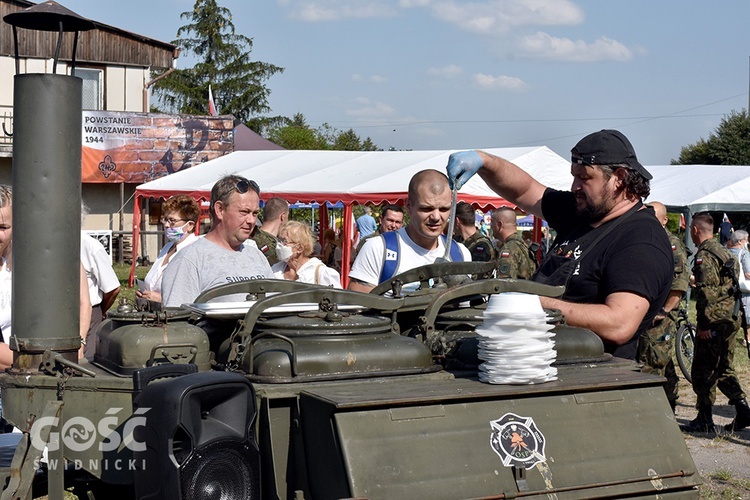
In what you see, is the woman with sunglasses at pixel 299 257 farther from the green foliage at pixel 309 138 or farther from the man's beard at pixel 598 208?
the green foliage at pixel 309 138

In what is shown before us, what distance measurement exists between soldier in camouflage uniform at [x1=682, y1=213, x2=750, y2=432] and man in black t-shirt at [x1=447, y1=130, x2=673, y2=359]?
463 centimetres

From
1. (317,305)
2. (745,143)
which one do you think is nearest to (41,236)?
(317,305)

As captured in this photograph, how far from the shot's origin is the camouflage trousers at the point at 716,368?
8.04 meters

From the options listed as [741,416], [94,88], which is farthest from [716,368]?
[94,88]

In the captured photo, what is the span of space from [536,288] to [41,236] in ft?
5.55

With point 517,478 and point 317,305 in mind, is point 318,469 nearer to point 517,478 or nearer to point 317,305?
point 517,478

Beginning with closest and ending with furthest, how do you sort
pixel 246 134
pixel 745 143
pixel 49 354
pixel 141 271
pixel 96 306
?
pixel 49 354 → pixel 96 306 → pixel 141 271 → pixel 246 134 → pixel 745 143

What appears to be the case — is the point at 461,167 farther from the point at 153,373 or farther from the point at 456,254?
the point at 153,373

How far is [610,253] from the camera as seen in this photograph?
12.0ft

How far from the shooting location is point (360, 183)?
14.8 m

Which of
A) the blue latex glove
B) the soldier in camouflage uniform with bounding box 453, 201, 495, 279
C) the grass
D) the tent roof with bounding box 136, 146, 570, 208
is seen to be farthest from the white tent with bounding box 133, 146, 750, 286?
the blue latex glove

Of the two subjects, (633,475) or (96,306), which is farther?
(96,306)

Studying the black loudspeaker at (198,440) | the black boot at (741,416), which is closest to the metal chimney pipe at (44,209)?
the black loudspeaker at (198,440)

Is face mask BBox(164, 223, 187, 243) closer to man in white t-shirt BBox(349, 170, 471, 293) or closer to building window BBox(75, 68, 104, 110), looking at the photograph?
man in white t-shirt BBox(349, 170, 471, 293)
